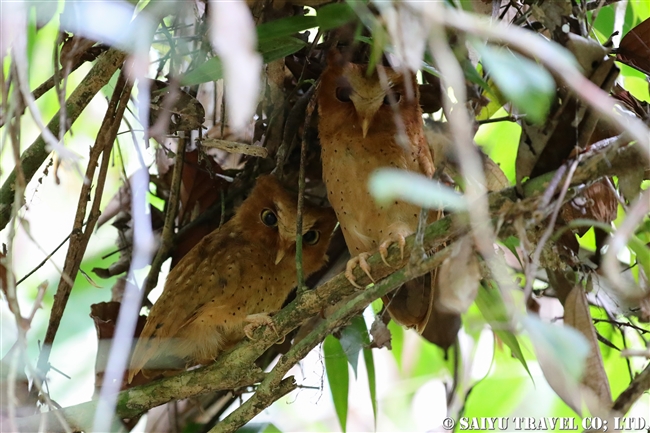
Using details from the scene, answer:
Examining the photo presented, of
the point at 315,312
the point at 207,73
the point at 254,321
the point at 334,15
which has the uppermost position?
the point at 334,15

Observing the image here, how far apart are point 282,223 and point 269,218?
0.06 m

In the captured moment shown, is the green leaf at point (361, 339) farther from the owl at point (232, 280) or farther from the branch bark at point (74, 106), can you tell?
the branch bark at point (74, 106)

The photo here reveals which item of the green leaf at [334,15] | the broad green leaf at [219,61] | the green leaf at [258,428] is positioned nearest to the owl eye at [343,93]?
the broad green leaf at [219,61]

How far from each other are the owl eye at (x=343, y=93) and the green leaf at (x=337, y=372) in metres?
0.63

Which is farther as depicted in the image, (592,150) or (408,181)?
(592,150)

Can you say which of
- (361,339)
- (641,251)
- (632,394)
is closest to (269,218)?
(361,339)

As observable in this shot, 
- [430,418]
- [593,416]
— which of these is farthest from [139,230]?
[430,418]

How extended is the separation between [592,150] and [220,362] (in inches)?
35.1

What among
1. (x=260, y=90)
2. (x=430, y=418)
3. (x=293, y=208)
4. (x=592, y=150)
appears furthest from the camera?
(x=430, y=418)

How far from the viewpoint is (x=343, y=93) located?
158 centimetres

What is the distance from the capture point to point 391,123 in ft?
5.24

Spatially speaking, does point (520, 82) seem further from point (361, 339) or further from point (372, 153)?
point (361, 339)

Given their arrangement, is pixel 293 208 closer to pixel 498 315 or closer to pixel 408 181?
pixel 498 315

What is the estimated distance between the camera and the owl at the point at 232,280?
63.7 inches
